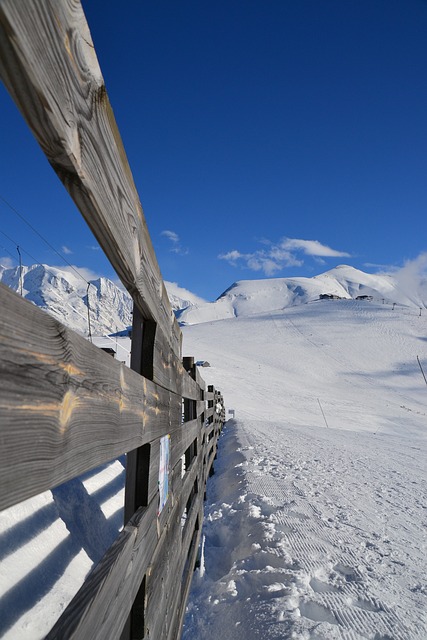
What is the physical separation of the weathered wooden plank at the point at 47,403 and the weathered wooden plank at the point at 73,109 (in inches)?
12.9

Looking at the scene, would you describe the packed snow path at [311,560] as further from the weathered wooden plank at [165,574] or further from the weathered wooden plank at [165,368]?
the weathered wooden plank at [165,368]

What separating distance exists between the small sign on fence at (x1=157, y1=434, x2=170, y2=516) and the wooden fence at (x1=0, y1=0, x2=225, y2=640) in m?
0.16

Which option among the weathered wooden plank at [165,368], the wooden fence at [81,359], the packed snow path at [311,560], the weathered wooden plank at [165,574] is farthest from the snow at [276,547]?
the weathered wooden plank at [165,368]

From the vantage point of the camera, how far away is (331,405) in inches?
1432

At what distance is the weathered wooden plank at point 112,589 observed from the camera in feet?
3.01

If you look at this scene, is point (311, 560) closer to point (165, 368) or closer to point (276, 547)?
point (276, 547)

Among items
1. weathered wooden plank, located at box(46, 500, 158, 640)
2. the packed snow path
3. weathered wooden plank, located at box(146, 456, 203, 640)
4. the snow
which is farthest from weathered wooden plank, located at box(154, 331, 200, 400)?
the packed snow path

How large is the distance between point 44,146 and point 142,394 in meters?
1.01

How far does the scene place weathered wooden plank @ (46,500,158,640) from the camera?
0.92m

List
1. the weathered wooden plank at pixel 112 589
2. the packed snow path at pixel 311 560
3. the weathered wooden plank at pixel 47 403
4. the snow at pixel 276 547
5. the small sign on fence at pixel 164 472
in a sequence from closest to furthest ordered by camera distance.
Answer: the weathered wooden plank at pixel 47 403, the weathered wooden plank at pixel 112 589, the small sign on fence at pixel 164 472, the snow at pixel 276 547, the packed snow path at pixel 311 560

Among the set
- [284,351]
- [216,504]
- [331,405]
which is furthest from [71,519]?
[284,351]

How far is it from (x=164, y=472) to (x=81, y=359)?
4.52 feet

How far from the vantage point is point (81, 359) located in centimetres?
94

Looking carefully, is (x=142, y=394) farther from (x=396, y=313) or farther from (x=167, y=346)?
(x=396, y=313)
